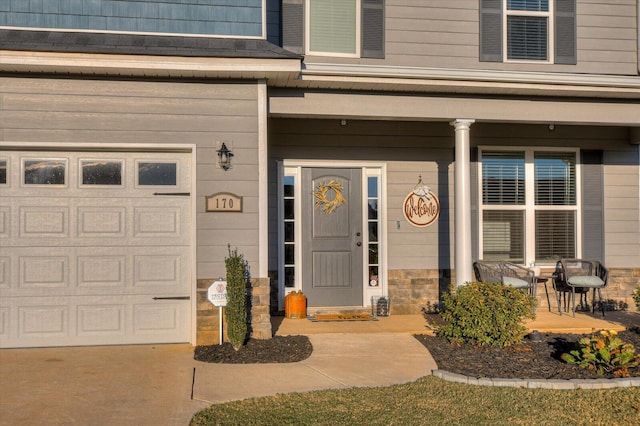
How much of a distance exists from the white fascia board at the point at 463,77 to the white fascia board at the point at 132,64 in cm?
62

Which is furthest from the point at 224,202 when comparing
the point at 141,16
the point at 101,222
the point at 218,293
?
the point at 141,16

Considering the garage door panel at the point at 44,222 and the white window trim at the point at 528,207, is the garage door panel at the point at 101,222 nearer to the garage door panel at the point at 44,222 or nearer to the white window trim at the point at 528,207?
the garage door panel at the point at 44,222

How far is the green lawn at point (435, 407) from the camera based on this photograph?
14.5 feet

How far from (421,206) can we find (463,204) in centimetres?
126

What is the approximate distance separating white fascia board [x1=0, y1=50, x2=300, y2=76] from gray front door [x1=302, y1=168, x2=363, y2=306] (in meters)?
2.39

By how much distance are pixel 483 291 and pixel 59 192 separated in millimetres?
4649

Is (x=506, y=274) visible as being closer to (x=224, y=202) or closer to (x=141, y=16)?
(x=224, y=202)

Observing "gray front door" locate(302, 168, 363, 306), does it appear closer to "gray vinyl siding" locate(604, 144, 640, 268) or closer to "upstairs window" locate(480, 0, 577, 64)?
Answer: "upstairs window" locate(480, 0, 577, 64)

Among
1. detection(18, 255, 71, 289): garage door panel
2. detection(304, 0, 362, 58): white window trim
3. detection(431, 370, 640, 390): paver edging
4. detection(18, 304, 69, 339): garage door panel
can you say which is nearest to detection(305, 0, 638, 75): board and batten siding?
detection(304, 0, 362, 58): white window trim

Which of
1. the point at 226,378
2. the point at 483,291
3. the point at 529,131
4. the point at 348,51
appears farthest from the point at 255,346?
the point at 529,131

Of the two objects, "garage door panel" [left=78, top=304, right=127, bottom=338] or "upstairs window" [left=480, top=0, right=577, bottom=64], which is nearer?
"garage door panel" [left=78, top=304, right=127, bottom=338]

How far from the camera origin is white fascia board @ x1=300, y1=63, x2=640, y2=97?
23.3ft

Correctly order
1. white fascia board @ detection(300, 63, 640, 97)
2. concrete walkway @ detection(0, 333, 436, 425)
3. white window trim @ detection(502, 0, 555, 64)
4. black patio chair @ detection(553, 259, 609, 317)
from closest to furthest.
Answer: concrete walkway @ detection(0, 333, 436, 425) → white fascia board @ detection(300, 63, 640, 97) → black patio chair @ detection(553, 259, 609, 317) → white window trim @ detection(502, 0, 555, 64)

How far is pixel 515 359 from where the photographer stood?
240 inches
